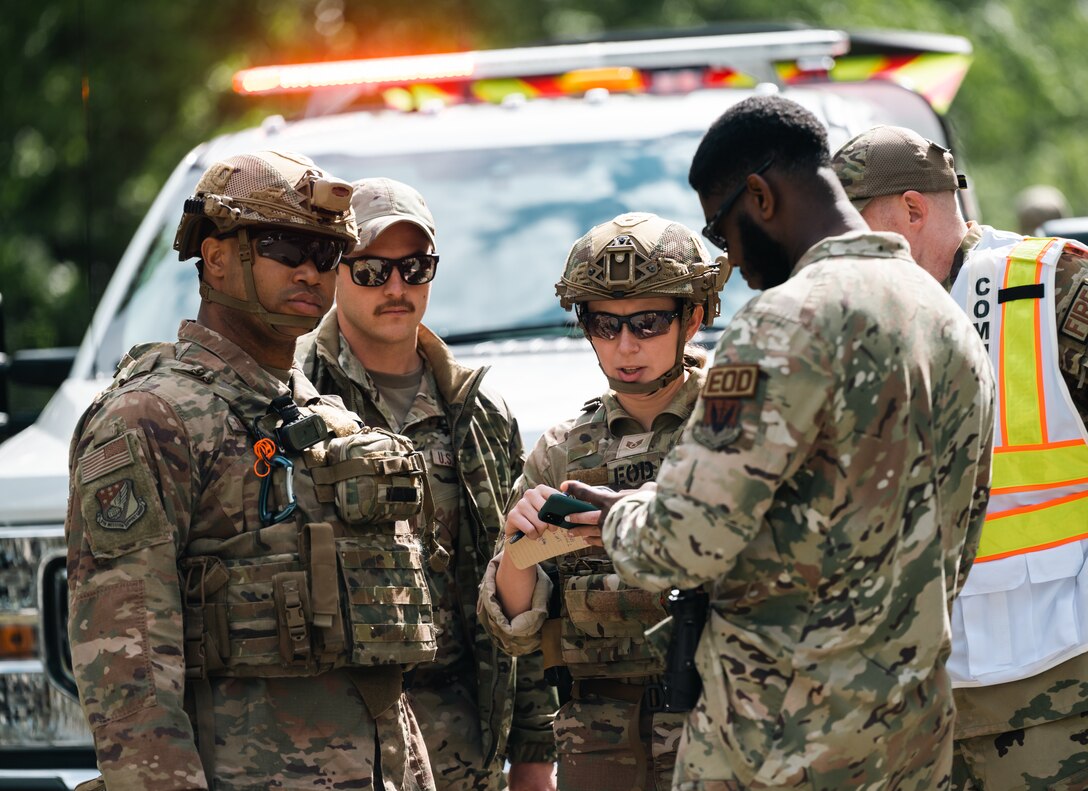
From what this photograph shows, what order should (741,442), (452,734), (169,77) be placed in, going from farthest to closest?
(169,77) → (452,734) → (741,442)

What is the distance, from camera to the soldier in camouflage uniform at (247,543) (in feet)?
10.8

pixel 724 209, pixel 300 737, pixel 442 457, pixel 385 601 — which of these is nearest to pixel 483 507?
pixel 442 457

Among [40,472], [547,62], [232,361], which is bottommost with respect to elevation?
[40,472]

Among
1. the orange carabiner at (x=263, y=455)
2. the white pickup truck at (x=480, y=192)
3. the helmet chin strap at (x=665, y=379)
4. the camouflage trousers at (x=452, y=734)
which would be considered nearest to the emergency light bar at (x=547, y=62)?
the white pickup truck at (x=480, y=192)

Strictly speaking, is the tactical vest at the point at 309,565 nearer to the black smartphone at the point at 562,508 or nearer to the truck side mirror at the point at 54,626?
the black smartphone at the point at 562,508

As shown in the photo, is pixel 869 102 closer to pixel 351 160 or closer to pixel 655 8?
pixel 351 160

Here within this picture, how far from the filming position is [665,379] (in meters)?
4.04

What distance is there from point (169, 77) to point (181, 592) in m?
11.3

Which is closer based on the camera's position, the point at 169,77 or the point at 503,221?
the point at 503,221

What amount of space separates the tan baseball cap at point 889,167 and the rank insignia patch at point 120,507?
5.58ft

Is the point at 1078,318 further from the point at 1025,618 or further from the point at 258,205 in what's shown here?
the point at 258,205

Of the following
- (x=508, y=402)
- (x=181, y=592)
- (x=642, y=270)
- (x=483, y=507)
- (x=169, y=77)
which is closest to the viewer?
(x=181, y=592)

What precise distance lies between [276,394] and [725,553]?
1.14 meters

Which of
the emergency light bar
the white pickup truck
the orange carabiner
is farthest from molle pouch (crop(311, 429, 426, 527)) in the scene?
the emergency light bar
